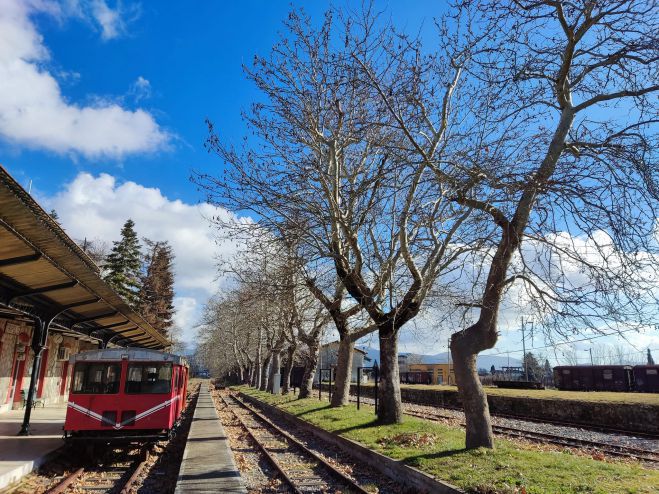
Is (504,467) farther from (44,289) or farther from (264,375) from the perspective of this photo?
(264,375)

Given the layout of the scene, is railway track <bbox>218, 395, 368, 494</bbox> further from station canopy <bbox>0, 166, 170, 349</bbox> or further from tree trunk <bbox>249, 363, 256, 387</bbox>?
tree trunk <bbox>249, 363, 256, 387</bbox>

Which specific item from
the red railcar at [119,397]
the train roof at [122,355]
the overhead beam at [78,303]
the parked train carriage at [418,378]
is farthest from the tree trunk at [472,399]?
the parked train carriage at [418,378]

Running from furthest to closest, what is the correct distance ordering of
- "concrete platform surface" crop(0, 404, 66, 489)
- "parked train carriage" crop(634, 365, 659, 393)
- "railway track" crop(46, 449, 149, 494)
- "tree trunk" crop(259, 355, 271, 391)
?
1. "tree trunk" crop(259, 355, 271, 391)
2. "parked train carriage" crop(634, 365, 659, 393)
3. "railway track" crop(46, 449, 149, 494)
4. "concrete platform surface" crop(0, 404, 66, 489)

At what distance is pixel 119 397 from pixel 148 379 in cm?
85

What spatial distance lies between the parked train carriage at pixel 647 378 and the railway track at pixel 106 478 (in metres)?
35.6

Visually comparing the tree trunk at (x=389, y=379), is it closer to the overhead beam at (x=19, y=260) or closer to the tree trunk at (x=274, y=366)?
the overhead beam at (x=19, y=260)

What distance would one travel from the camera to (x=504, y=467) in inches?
365

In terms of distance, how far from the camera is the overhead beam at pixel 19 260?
33.4 feet

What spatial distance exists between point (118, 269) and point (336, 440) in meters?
41.8

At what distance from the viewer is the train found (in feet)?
119

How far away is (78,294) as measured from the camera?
48.9ft

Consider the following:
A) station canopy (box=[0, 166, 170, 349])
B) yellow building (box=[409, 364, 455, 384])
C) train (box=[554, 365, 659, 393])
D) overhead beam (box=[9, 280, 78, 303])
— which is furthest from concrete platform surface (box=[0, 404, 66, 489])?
yellow building (box=[409, 364, 455, 384])

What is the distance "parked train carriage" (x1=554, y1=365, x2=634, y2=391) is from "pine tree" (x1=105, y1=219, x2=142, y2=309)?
4081cm

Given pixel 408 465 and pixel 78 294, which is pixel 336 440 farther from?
pixel 78 294
